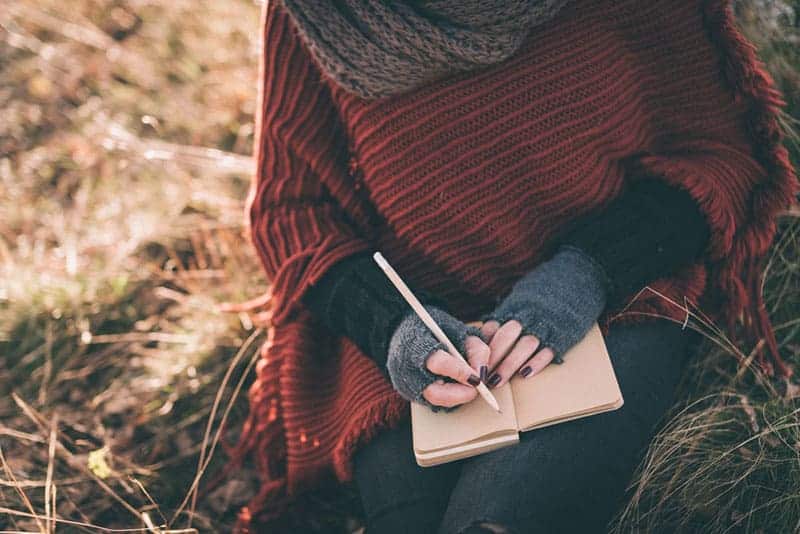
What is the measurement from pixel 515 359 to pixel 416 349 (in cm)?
18

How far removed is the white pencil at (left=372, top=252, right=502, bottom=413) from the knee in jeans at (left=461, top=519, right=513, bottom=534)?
0.19 meters

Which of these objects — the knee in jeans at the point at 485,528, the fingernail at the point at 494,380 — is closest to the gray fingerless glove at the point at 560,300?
the fingernail at the point at 494,380

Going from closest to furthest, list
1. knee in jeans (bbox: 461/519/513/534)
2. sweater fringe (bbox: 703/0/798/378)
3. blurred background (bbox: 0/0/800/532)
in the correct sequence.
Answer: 1. knee in jeans (bbox: 461/519/513/534)
2. sweater fringe (bbox: 703/0/798/378)
3. blurred background (bbox: 0/0/800/532)

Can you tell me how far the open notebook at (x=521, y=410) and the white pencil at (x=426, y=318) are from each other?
3 centimetres

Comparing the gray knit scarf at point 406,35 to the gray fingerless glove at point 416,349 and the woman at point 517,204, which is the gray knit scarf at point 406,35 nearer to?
the woman at point 517,204

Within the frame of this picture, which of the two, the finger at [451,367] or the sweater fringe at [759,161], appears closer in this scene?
the finger at [451,367]

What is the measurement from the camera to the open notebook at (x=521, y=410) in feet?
3.88

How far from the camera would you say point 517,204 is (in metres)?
1.43

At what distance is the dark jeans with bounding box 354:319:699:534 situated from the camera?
120cm

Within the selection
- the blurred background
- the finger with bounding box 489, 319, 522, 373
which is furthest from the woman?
the blurred background

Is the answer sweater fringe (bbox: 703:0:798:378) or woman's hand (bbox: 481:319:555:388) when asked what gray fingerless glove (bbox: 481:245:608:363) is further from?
sweater fringe (bbox: 703:0:798:378)

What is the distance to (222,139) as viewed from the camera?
112 inches

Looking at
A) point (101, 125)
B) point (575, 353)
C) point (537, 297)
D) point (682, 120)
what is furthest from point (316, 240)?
point (101, 125)

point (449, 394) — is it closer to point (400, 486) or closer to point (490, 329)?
point (490, 329)
